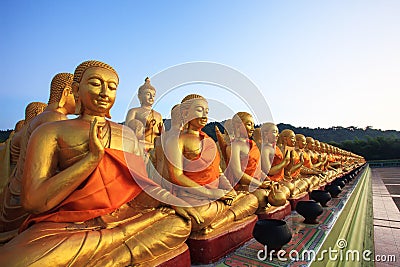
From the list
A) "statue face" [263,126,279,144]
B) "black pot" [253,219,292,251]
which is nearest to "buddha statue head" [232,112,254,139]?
"statue face" [263,126,279,144]

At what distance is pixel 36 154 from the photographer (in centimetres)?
192

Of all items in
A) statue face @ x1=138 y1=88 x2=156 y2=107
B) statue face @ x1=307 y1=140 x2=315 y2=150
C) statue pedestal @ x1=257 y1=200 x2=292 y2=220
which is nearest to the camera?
statue pedestal @ x1=257 y1=200 x2=292 y2=220

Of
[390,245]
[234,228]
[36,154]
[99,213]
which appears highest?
[36,154]

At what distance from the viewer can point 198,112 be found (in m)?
3.15

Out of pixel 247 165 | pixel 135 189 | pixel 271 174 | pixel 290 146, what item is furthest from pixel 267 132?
pixel 135 189

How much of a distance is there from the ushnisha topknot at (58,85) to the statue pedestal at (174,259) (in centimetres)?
220

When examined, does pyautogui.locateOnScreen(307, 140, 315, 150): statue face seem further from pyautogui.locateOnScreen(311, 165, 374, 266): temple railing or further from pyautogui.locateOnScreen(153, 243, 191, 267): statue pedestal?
pyautogui.locateOnScreen(153, 243, 191, 267): statue pedestal

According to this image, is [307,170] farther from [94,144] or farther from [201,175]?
[94,144]

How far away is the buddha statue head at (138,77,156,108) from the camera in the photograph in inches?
232

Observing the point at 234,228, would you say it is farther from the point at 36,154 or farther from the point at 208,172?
the point at 36,154

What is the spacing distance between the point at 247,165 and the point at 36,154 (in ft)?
10.3

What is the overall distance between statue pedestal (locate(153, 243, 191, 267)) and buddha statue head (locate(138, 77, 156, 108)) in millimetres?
4115

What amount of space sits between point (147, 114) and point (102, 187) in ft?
12.5

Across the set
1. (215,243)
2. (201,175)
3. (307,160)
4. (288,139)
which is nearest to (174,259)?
(215,243)
